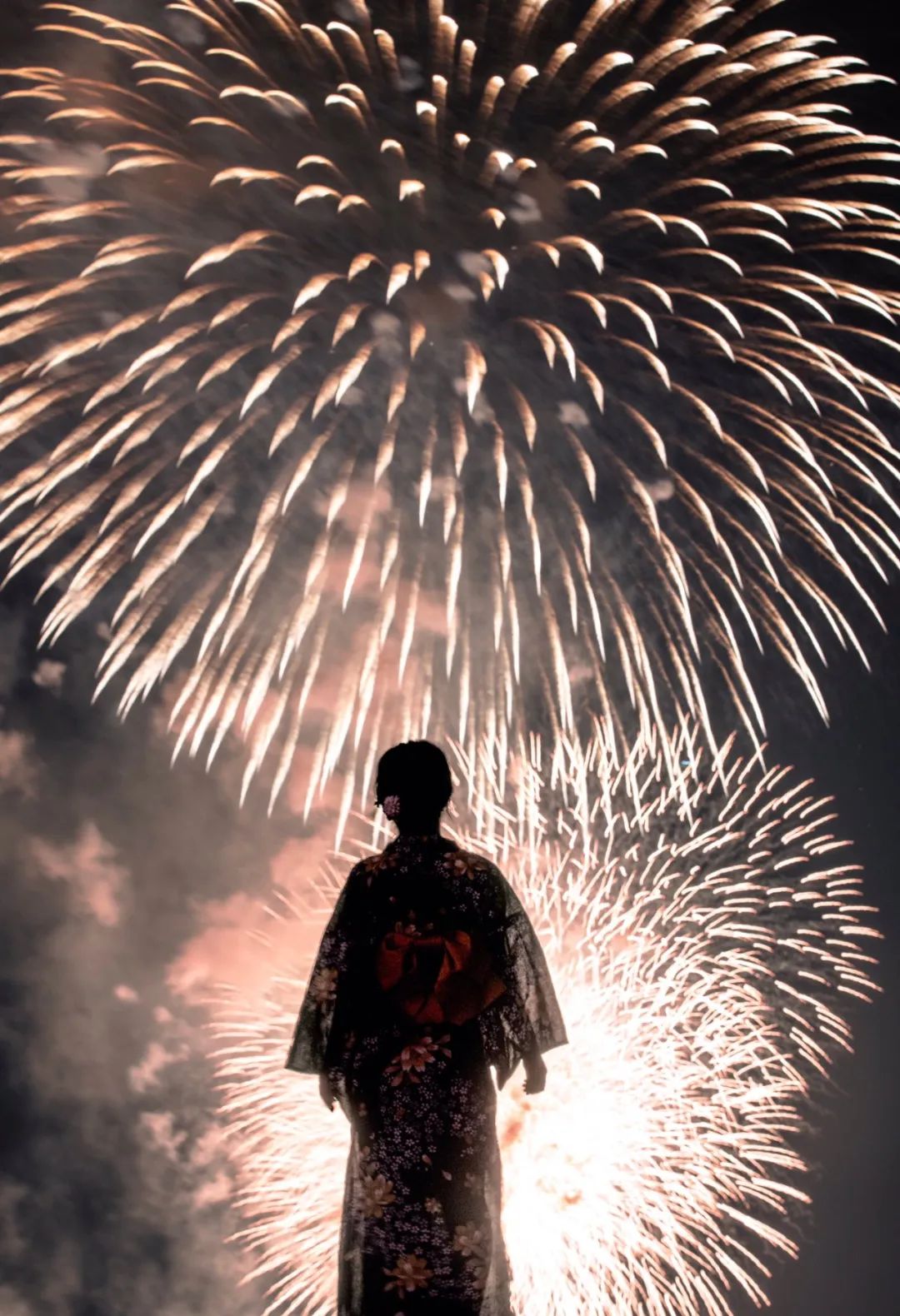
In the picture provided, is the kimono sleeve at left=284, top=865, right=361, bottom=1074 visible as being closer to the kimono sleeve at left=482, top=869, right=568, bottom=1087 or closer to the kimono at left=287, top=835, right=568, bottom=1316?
the kimono at left=287, top=835, right=568, bottom=1316

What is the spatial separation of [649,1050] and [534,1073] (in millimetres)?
1913

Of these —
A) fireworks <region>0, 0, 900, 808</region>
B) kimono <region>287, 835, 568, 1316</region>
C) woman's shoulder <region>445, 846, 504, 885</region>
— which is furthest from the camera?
fireworks <region>0, 0, 900, 808</region>

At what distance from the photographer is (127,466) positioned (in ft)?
12.5

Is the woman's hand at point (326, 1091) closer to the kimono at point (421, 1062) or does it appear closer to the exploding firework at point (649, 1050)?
the kimono at point (421, 1062)

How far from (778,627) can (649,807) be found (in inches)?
33.7

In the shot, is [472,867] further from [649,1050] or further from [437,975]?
[649,1050]

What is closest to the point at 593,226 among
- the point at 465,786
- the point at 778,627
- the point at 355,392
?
the point at 355,392

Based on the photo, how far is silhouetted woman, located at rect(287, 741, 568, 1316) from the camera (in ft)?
5.15

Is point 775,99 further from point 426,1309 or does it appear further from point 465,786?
point 426,1309

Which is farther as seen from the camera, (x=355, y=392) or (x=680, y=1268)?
(x=355, y=392)

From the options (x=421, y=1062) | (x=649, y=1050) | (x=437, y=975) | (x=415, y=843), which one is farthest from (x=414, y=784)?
(x=649, y=1050)

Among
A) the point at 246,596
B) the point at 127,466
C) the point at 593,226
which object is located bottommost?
the point at 246,596

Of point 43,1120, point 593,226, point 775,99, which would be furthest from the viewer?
point 43,1120

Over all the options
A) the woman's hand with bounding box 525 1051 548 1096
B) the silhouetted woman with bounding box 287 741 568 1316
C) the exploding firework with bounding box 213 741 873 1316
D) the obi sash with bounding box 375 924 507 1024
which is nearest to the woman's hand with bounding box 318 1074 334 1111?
the silhouetted woman with bounding box 287 741 568 1316
